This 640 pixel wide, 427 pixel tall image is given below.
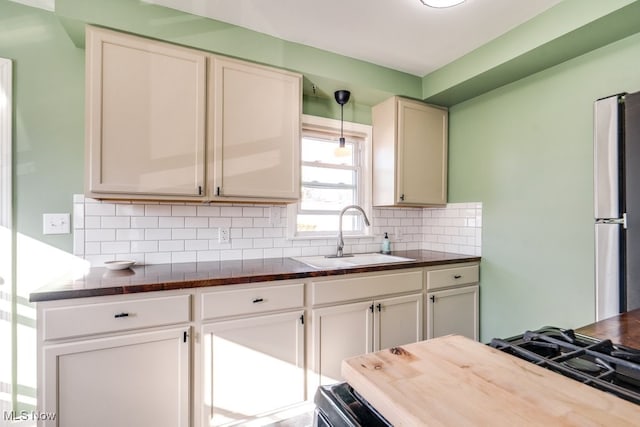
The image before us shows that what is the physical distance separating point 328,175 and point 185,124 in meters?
1.28

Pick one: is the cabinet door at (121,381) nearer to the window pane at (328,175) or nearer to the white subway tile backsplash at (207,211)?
the white subway tile backsplash at (207,211)

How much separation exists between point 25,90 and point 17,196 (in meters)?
0.61

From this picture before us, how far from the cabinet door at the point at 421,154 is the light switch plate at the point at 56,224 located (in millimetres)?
2311

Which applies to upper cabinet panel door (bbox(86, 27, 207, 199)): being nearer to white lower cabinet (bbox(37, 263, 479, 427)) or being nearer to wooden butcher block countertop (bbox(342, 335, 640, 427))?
white lower cabinet (bbox(37, 263, 479, 427))

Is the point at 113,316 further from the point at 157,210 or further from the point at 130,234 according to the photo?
the point at 157,210

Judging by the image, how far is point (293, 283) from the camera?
1.89 meters

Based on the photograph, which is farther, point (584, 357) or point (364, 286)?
point (364, 286)

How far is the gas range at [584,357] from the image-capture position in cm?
60

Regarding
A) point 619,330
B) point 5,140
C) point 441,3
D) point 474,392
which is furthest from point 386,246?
point 5,140

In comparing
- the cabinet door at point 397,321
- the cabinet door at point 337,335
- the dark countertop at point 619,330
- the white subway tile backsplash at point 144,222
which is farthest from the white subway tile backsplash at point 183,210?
the dark countertop at point 619,330

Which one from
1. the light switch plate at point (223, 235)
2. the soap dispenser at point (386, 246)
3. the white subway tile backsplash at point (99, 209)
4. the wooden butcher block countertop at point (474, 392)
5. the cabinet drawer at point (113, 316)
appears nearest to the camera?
the wooden butcher block countertop at point (474, 392)

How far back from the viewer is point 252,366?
1797 mm

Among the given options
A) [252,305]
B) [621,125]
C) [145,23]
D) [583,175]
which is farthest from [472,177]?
[145,23]

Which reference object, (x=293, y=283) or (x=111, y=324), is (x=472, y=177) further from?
(x=111, y=324)
